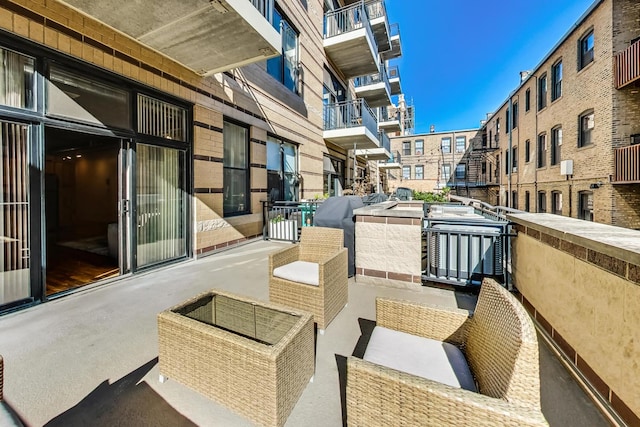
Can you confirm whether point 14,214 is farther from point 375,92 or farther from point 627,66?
point 627,66

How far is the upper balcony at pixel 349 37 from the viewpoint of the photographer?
9.19m

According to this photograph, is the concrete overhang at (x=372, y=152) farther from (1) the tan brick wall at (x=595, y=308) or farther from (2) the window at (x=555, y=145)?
(1) the tan brick wall at (x=595, y=308)

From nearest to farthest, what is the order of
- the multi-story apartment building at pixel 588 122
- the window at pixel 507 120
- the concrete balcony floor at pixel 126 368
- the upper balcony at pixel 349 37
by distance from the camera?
the concrete balcony floor at pixel 126 368 → the multi-story apartment building at pixel 588 122 → the upper balcony at pixel 349 37 → the window at pixel 507 120

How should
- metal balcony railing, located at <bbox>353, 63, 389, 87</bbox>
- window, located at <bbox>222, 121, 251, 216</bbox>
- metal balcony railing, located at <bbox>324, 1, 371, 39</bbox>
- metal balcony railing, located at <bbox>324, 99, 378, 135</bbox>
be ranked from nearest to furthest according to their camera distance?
window, located at <bbox>222, 121, 251, 216</bbox>, metal balcony railing, located at <bbox>324, 1, 371, 39</bbox>, metal balcony railing, located at <bbox>324, 99, 378, 135</bbox>, metal balcony railing, located at <bbox>353, 63, 389, 87</bbox>

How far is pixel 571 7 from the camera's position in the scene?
10430 mm

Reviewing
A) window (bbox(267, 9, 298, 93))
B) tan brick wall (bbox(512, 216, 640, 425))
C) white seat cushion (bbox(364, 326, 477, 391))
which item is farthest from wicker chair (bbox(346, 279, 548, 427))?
window (bbox(267, 9, 298, 93))

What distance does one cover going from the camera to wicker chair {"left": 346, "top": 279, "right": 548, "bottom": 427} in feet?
3.21

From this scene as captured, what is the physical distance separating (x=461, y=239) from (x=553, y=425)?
2401mm

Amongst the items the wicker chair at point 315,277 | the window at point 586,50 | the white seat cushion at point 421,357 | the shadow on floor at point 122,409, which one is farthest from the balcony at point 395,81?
the shadow on floor at point 122,409

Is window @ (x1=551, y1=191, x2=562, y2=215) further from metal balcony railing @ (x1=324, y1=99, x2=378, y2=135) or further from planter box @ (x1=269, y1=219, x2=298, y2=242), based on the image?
planter box @ (x1=269, y1=219, x2=298, y2=242)

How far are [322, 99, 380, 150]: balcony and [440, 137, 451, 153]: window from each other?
22.1 meters

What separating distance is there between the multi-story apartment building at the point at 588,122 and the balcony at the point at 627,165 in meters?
0.02

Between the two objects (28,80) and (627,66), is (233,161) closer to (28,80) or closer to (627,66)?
(28,80)

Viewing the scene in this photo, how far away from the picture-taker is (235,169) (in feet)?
20.9
